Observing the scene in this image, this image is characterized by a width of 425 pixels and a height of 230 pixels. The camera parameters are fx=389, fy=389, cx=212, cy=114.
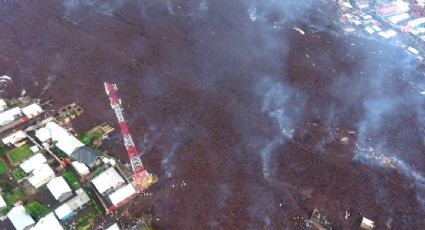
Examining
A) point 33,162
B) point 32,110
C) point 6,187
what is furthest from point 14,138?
point 6,187

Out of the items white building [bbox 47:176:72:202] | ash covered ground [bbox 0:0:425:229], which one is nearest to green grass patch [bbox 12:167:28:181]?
white building [bbox 47:176:72:202]

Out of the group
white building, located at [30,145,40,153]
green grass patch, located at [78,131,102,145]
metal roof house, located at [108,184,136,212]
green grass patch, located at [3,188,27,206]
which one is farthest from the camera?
green grass patch, located at [78,131,102,145]

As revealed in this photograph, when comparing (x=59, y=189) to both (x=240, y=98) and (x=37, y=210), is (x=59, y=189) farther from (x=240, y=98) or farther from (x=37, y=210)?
(x=240, y=98)

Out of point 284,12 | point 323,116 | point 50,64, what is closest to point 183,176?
point 323,116

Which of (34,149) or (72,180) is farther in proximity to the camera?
(34,149)

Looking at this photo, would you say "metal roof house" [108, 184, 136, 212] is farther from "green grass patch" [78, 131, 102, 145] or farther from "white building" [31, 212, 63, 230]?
"green grass patch" [78, 131, 102, 145]
